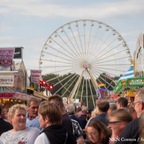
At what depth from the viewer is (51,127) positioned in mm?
4457

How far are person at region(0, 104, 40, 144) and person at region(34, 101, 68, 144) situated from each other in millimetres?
574

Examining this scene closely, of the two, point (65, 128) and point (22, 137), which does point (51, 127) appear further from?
point (22, 137)

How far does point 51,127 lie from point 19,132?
810mm

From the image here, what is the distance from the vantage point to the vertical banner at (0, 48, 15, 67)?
103ft

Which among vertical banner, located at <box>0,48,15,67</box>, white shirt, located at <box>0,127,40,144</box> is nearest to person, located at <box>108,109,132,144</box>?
white shirt, located at <box>0,127,40,144</box>

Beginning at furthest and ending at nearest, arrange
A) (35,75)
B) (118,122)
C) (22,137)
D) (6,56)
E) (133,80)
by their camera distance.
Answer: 1. (35,75)
2. (6,56)
3. (133,80)
4. (22,137)
5. (118,122)

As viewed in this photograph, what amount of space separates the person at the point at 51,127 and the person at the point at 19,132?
22.6 inches

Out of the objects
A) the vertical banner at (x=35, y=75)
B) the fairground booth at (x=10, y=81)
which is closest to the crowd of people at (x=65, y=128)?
the fairground booth at (x=10, y=81)

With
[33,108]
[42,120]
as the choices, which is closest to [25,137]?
[42,120]

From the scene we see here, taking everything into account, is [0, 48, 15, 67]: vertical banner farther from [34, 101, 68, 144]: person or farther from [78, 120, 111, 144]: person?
[78, 120, 111, 144]: person

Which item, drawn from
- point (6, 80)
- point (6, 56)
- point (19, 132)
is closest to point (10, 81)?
point (6, 80)

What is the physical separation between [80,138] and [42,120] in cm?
169

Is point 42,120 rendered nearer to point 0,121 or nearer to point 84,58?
point 0,121

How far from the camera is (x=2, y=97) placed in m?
26.4
